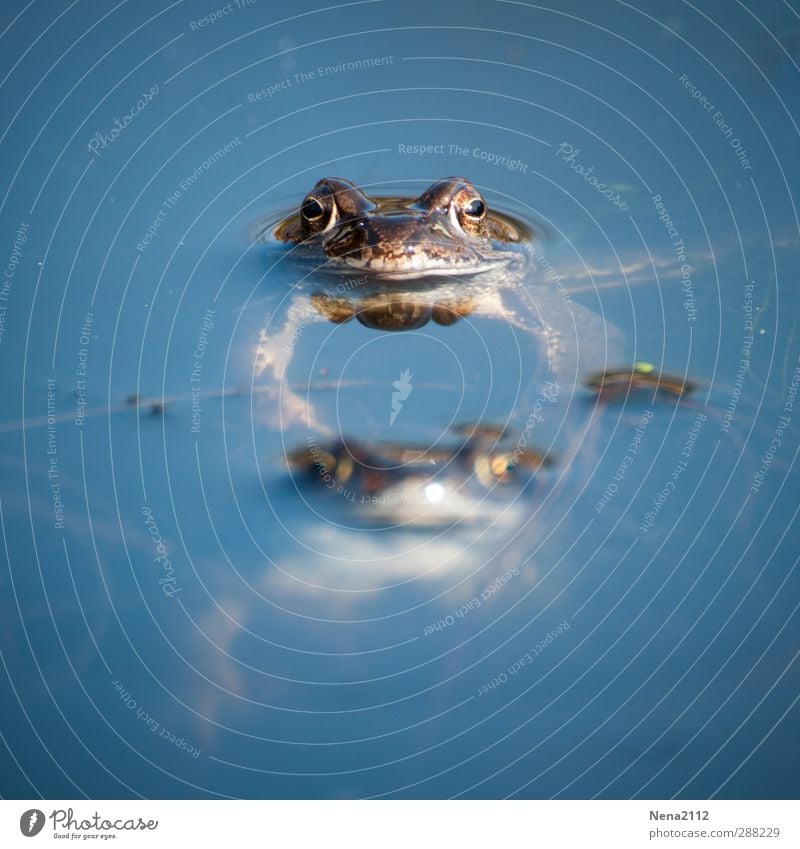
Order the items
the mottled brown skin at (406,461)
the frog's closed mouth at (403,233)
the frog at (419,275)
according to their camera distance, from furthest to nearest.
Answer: the frog's closed mouth at (403,233) → the frog at (419,275) → the mottled brown skin at (406,461)

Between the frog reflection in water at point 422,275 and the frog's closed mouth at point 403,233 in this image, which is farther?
the frog's closed mouth at point 403,233

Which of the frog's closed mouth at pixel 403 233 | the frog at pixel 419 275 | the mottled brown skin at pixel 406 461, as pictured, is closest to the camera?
the mottled brown skin at pixel 406 461

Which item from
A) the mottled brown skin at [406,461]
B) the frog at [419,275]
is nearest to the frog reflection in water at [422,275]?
the frog at [419,275]

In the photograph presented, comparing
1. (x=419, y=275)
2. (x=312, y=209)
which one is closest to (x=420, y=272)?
(x=419, y=275)

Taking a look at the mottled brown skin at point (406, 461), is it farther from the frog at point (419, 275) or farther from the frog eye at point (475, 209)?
the frog eye at point (475, 209)

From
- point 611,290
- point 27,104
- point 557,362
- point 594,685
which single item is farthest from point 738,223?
point 27,104

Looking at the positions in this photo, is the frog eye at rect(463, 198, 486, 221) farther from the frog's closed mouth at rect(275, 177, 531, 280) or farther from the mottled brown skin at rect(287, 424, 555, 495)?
the mottled brown skin at rect(287, 424, 555, 495)

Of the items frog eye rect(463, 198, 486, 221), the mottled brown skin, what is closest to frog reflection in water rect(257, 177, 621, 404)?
frog eye rect(463, 198, 486, 221)

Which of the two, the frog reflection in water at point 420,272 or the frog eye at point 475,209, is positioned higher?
the frog eye at point 475,209
